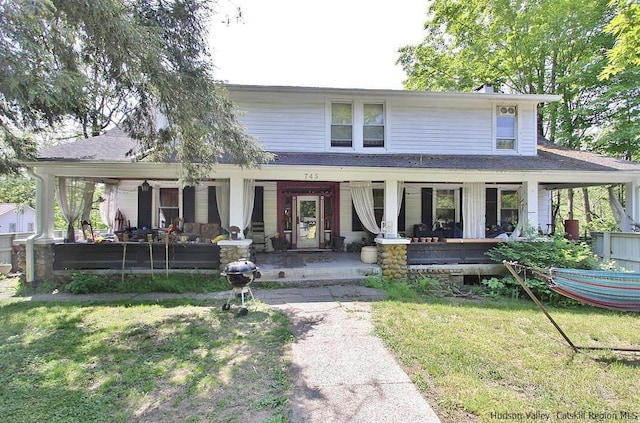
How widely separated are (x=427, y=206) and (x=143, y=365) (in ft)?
33.2

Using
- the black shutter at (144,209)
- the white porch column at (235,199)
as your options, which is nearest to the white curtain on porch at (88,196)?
the black shutter at (144,209)

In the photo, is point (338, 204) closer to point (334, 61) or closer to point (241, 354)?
point (334, 61)

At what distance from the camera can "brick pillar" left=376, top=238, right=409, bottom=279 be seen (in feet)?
27.1

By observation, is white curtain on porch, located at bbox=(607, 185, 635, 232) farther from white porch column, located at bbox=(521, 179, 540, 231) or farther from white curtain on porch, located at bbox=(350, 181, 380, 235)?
white curtain on porch, located at bbox=(350, 181, 380, 235)

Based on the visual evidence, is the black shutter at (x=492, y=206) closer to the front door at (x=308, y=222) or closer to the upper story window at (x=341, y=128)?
the upper story window at (x=341, y=128)

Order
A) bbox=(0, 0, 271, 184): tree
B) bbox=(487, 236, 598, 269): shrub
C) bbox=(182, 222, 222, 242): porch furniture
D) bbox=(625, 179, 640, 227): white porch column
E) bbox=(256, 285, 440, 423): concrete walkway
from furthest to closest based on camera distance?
bbox=(182, 222, 222, 242): porch furniture
bbox=(625, 179, 640, 227): white porch column
bbox=(487, 236, 598, 269): shrub
bbox=(0, 0, 271, 184): tree
bbox=(256, 285, 440, 423): concrete walkway

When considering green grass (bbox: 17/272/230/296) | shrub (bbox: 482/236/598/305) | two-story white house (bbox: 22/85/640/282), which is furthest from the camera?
two-story white house (bbox: 22/85/640/282)

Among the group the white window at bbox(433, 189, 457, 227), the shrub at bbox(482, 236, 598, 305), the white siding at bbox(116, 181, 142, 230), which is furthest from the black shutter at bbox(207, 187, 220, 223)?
the shrub at bbox(482, 236, 598, 305)

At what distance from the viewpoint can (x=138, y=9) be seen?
5.05 meters

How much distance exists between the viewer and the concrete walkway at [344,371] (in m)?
2.91

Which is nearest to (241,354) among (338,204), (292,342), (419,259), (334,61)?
(292,342)

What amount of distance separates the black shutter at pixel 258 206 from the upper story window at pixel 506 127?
7934 mm

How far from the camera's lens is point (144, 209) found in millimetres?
10875

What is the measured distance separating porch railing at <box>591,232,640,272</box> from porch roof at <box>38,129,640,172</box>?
5.94 feet
